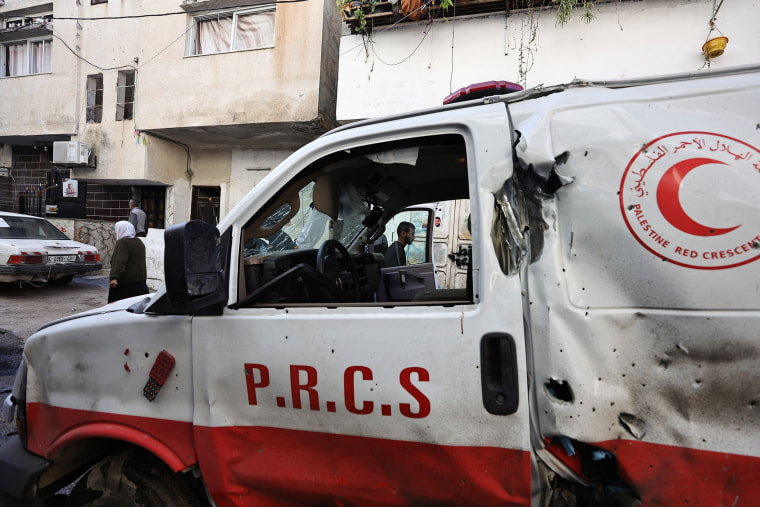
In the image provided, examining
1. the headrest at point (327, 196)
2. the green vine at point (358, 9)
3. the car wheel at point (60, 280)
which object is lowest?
the car wheel at point (60, 280)

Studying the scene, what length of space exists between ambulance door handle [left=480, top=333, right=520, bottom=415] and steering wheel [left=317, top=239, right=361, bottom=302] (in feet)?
3.31

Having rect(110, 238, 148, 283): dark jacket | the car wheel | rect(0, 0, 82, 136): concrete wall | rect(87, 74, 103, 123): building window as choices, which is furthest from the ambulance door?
rect(0, 0, 82, 136): concrete wall

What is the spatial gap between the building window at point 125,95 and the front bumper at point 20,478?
11.2 meters

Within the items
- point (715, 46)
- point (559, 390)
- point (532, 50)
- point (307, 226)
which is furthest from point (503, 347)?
point (715, 46)

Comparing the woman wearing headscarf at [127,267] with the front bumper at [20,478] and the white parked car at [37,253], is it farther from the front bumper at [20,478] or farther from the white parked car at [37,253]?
the front bumper at [20,478]

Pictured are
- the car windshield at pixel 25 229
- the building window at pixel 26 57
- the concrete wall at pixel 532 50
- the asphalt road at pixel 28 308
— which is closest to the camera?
the asphalt road at pixel 28 308

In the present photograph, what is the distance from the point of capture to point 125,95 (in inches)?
416

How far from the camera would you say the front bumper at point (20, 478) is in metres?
1.61

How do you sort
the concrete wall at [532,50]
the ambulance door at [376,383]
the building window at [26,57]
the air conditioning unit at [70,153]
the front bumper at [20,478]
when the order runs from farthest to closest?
the building window at [26,57] < the air conditioning unit at [70,153] < the concrete wall at [532,50] < the front bumper at [20,478] < the ambulance door at [376,383]

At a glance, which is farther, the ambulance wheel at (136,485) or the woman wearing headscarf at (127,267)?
the woman wearing headscarf at (127,267)

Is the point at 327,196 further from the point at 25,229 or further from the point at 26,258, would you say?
the point at 25,229

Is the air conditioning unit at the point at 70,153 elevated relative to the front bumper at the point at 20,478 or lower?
elevated

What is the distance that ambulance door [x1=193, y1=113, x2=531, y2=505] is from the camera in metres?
1.17

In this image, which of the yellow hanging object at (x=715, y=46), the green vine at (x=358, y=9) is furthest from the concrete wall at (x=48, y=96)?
the yellow hanging object at (x=715, y=46)
